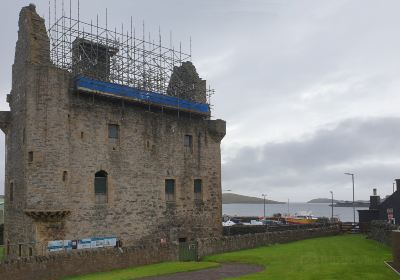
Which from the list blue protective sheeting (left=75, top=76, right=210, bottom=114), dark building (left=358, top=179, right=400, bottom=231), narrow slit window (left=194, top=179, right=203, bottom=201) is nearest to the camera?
blue protective sheeting (left=75, top=76, right=210, bottom=114)

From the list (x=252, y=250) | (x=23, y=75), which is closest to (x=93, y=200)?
(x=23, y=75)

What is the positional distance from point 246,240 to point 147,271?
11820 millimetres

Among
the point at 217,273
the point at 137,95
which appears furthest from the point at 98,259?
the point at 137,95

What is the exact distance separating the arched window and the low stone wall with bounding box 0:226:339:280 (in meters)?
6.45

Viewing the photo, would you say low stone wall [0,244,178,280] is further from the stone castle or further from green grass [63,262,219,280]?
the stone castle

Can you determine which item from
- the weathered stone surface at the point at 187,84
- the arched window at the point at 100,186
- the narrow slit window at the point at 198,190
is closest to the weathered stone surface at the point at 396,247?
the arched window at the point at 100,186

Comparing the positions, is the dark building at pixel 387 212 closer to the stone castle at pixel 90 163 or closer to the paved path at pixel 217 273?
the stone castle at pixel 90 163

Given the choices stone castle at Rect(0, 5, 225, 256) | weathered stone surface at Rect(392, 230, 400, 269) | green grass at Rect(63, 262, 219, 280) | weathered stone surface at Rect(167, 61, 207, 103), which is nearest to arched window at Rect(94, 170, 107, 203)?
stone castle at Rect(0, 5, 225, 256)

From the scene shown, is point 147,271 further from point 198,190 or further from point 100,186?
point 198,190

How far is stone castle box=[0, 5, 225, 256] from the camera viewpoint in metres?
31.5

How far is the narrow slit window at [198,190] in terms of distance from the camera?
41.8 meters

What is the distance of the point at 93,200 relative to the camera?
34031mm

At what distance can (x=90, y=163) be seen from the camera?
34156 mm

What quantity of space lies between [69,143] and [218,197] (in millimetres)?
15546
